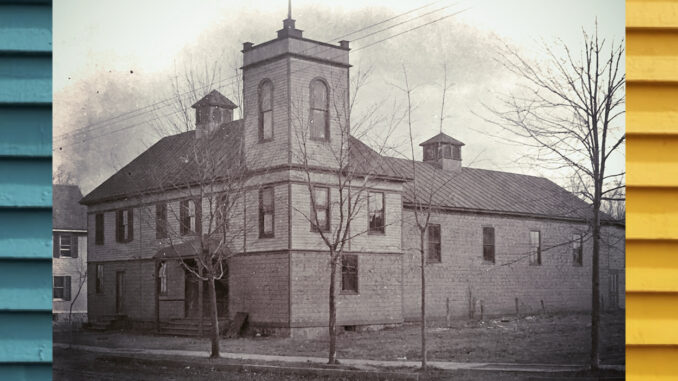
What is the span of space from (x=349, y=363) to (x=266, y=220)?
1349mm

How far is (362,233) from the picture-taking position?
6.30 metres

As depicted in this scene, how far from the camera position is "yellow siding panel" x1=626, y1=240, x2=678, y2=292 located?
326cm

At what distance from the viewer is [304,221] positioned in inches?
241

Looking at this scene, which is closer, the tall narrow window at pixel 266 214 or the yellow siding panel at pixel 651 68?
the yellow siding panel at pixel 651 68

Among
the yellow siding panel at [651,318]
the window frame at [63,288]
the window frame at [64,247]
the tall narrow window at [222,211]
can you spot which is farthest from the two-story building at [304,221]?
the yellow siding panel at [651,318]

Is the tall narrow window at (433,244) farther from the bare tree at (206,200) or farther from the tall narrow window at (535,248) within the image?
the bare tree at (206,200)

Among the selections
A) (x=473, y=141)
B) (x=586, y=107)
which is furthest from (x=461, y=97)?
(x=586, y=107)

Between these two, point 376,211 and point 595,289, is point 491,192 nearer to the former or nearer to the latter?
point 376,211

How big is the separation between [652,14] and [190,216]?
374 cm

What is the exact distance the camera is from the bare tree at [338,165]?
5.85 m

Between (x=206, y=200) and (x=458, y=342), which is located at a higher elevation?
(x=206, y=200)

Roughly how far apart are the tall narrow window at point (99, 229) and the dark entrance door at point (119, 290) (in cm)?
28

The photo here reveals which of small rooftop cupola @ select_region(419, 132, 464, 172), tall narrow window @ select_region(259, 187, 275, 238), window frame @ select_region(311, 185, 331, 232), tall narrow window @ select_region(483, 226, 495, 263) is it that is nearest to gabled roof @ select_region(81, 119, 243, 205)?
tall narrow window @ select_region(259, 187, 275, 238)

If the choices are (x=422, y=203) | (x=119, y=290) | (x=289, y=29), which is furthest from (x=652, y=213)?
(x=119, y=290)
